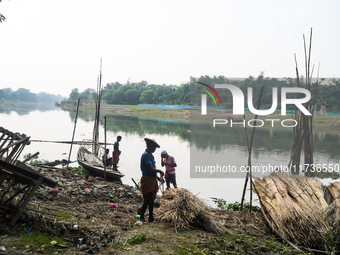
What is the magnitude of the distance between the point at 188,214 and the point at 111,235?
49.0 inches

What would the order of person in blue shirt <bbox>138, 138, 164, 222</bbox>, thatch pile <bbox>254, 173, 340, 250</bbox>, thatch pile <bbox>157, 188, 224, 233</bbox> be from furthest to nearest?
person in blue shirt <bbox>138, 138, 164, 222</bbox> < thatch pile <bbox>157, 188, 224, 233</bbox> < thatch pile <bbox>254, 173, 340, 250</bbox>

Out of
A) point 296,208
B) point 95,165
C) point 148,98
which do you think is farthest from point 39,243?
point 148,98

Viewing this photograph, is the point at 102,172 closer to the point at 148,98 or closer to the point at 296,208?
the point at 296,208

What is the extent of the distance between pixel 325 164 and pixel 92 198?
40.1 feet

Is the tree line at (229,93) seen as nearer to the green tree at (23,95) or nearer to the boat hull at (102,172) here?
the boat hull at (102,172)

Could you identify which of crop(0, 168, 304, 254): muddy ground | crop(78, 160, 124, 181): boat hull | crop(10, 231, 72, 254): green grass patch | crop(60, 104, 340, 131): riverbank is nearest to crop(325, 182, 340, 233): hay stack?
crop(0, 168, 304, 254): muddy ground


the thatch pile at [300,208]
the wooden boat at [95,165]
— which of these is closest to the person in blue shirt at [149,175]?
the thatch pile at [300,208]

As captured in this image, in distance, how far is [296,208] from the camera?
4.69m

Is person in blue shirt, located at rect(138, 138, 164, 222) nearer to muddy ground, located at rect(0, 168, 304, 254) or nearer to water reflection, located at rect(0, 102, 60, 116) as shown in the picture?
muddy ground, located at rect(0, 168, 304, 254)

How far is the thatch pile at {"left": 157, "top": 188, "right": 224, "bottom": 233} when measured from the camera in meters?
4.56

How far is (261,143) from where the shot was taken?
2128 centimetres

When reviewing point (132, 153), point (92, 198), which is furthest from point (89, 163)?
point (132, 153)

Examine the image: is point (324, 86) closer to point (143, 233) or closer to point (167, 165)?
point (167, 165)

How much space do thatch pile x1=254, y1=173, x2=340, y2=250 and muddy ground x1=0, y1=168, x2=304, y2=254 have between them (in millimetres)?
264
